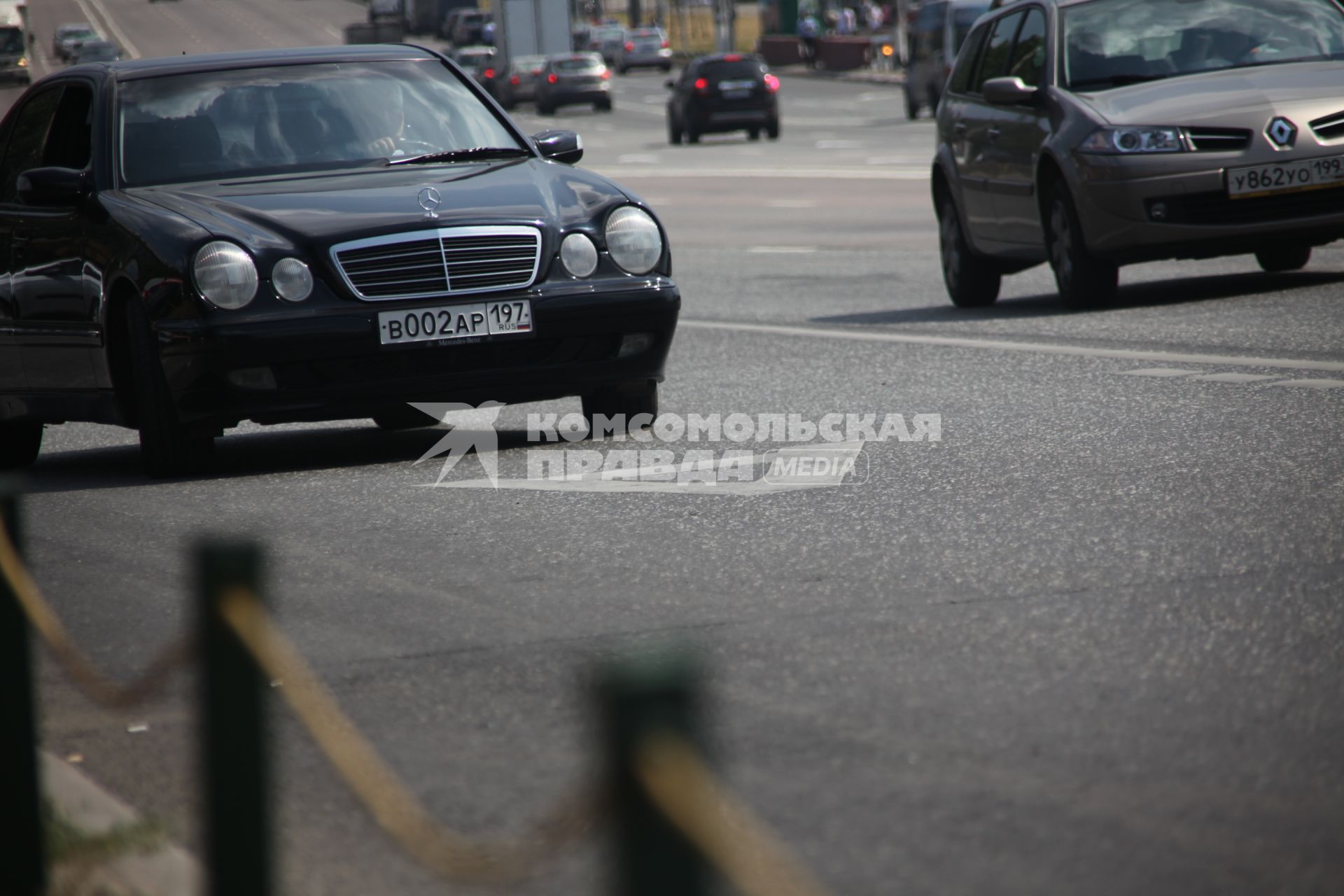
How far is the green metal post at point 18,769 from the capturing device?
311 cm

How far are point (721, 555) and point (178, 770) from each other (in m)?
2.08

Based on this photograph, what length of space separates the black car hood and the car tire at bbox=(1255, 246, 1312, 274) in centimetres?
631

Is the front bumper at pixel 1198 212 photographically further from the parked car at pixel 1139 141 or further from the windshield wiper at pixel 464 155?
the windshield wiper at pixel 464 155

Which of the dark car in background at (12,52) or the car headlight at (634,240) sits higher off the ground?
the car headlight at (634,240)

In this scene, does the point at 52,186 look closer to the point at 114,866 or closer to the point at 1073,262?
the point at 114,866

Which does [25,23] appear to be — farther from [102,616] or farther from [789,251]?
[102,616]

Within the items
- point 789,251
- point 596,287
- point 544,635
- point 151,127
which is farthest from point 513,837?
point 789,251

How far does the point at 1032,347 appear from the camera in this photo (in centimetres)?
1055

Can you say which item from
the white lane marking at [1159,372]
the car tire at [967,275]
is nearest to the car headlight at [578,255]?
the white lane marking at [1159,372]

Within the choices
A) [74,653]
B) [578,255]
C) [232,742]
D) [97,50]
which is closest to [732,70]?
[97,50]

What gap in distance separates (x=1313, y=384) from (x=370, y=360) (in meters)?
3.64

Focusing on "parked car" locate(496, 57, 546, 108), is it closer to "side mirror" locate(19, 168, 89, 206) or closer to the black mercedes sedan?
the black mercedes sedan

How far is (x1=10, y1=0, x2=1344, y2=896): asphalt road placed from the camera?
136 inches

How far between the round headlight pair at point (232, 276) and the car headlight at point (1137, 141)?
5389 millimetres
